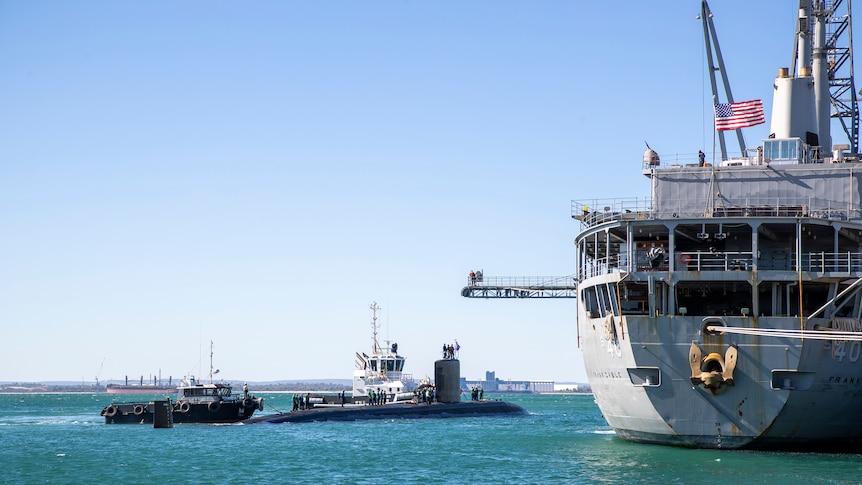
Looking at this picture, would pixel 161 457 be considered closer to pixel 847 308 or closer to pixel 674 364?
pixel 674 364

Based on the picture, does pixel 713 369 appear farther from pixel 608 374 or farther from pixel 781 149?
pixel 781 149

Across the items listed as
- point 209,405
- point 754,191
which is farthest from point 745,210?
point 209,405

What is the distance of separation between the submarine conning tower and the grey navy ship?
3379 cm

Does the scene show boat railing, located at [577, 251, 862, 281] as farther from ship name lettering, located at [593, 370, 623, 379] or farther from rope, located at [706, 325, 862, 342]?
ship name lettering, located at [593, 370, 623, 379]

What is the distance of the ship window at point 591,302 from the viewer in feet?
149

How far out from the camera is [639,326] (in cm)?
4006

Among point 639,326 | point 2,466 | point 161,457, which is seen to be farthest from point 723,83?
point 2,466

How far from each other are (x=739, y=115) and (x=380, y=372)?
47.8 m

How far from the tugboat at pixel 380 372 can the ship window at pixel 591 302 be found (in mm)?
39799

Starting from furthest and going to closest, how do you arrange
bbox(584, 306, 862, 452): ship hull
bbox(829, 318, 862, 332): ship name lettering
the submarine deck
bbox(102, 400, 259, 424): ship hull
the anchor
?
the submarine deck, bbox(102, 400, 259, 424): ship hull, bbox(829, 318, 862, 332): ship name lettering, the anchor, bbox(584, 306, 862, 452): ship hull

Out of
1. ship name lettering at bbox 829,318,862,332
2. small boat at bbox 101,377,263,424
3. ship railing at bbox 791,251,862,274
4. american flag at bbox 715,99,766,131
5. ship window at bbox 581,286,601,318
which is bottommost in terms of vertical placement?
small boat at bbox 101,377,263,424

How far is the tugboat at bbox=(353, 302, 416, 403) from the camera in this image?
278 ft

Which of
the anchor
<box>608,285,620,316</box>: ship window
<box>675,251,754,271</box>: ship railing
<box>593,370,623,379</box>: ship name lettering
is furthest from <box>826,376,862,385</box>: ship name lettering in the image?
<box>608,285,620,316</box>: ship window

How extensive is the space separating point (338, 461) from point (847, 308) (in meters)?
21.3
